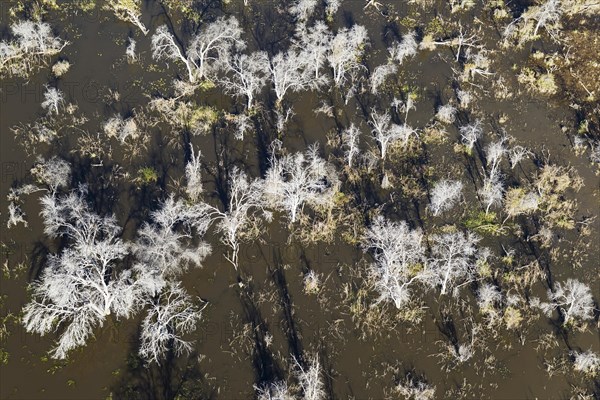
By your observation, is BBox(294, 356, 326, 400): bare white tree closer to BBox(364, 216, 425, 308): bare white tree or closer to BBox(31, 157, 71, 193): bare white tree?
BBox(364, 216, 425, 308): bare white tree

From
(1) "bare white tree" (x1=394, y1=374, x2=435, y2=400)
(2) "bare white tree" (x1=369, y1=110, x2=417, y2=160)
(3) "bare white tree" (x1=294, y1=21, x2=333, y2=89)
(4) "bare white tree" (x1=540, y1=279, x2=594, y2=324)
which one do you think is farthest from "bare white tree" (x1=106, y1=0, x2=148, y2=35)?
(4) "bare white tree" (x1=540, y1=279, x2=594, y2=324)

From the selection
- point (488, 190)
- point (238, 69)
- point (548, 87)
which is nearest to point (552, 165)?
point (488, 190)

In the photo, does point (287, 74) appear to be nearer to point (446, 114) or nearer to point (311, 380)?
point (446, 114)

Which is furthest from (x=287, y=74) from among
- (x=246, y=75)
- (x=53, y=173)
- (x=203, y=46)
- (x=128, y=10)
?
(x=53, y=173)

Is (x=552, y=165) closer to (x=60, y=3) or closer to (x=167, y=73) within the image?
(x=167, y=73)

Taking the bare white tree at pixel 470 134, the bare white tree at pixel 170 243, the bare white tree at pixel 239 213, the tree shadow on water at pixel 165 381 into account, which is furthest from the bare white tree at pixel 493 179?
the tree shadow on water at pixel 165 381

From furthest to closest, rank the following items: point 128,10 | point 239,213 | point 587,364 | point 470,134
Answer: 1. point 128,10
2. point 470,134
3. point 239,213
4. point 587,364
